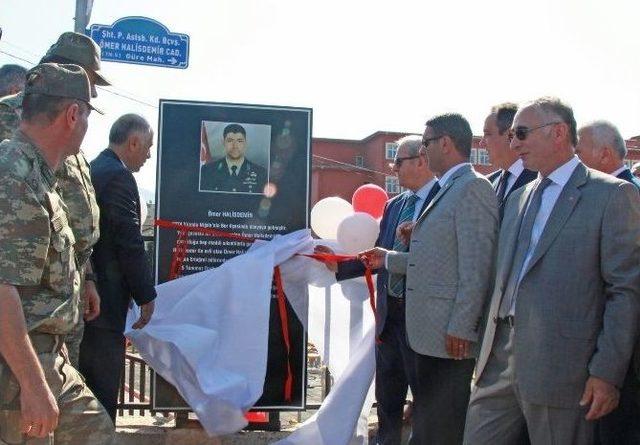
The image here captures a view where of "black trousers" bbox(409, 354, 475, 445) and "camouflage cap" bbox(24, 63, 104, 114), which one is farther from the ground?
"camouflage cap" bbox(24, 63, 104, 114)

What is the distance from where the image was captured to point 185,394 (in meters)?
4.97

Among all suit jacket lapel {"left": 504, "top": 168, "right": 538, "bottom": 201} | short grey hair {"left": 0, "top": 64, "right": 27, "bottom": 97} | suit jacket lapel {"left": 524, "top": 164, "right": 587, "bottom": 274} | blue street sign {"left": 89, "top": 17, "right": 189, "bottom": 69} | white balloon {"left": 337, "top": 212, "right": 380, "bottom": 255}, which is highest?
blue street sign {"left": 89, "top": 17, "right": 189, "bottom": 69}

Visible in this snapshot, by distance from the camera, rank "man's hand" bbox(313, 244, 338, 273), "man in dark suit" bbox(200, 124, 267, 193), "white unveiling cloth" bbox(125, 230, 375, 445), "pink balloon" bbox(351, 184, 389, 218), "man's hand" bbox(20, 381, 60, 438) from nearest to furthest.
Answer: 1. "man's hand" bbox(20, 381, 60, 438)
2. "white unveiling cloth" bbox(125, 230, 375, 445)
3. "man's hand" bbox(313, 244, 338, 273)
4. "man in dark suit" bbox(200, 124, 267, 193)
5. "pink balloon" bbox(351, 184, 389, 218)

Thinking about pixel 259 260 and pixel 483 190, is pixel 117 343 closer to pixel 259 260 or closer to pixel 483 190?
pixel 259 260

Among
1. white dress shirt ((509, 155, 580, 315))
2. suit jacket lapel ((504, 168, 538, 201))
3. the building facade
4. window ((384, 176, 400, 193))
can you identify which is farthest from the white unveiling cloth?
window ((384, 176, 400, 193))

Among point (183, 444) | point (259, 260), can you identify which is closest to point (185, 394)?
point (183, 444)

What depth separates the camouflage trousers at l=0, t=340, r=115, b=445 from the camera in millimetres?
2691

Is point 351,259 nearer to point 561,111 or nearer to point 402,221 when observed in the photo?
point 402,221

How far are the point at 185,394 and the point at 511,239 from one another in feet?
8.05

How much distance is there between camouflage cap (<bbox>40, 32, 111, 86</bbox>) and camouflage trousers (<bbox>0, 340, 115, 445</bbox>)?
169 cm

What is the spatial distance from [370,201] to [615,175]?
2042 mm

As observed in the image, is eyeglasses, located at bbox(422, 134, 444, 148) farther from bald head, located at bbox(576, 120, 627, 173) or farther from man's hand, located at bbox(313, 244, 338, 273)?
man's hand, located at bbox(313, 244, 338, 273)

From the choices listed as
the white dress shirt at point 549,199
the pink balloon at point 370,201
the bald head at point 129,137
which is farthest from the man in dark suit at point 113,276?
the white dress shirt at point 549,199

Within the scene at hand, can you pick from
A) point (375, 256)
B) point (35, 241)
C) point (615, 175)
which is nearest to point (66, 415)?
point (35, 241)
